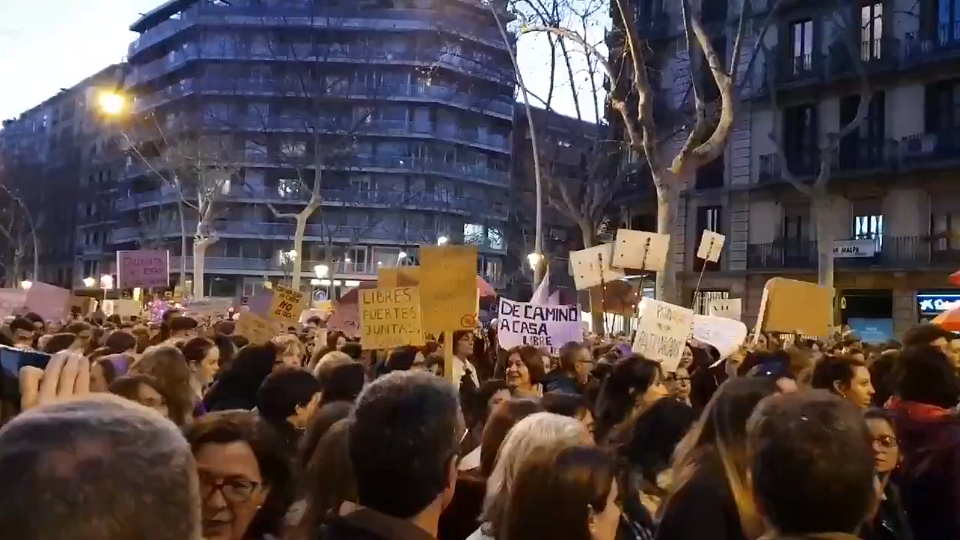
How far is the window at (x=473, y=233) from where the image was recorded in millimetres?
63844

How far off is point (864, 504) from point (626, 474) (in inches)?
54.9

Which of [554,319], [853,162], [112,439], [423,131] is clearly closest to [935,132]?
[853,162]

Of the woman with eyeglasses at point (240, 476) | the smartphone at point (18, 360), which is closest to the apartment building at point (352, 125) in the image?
the woman with eyeglasses at point (240, 476)

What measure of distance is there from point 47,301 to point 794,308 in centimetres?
1032

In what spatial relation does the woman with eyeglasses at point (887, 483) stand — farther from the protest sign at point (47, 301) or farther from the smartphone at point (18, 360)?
the protest sign at point (47, 301)

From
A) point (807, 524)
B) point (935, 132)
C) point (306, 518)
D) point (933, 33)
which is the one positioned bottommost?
point (306, 518)

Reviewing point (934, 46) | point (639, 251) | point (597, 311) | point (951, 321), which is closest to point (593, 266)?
point (639, 251)

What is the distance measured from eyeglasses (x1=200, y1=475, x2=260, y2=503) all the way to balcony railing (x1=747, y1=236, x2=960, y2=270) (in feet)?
89.6

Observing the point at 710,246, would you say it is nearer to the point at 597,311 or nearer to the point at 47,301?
the point at 597,311

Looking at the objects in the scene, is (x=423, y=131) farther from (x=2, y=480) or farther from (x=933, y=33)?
(x=2, y=480)

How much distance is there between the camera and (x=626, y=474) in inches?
145

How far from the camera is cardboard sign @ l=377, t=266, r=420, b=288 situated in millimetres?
9289

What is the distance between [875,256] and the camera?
93.4 feet

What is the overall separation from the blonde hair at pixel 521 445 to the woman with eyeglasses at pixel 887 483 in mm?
1344
